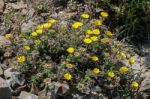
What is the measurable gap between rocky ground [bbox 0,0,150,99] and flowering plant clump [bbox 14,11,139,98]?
10 centimetres

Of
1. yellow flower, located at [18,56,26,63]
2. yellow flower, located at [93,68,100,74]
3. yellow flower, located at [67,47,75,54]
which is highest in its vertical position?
yellow flower, located at [67,47,75,54]

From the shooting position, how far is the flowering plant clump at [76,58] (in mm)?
4570

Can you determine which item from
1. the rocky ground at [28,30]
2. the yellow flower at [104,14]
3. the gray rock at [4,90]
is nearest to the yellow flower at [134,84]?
the rocky ground at [28,30]

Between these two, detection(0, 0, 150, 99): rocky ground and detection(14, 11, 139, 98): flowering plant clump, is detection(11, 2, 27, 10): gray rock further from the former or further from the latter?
detection(14, 11, 139, 98): flowering plant clump

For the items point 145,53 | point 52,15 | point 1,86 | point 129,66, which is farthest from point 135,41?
point 1,86

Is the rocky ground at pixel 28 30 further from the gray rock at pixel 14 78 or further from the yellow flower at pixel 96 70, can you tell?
the yellow flower at pixel 96 70

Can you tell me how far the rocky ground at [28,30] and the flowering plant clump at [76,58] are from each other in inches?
4.0

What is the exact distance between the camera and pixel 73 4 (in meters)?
5.42

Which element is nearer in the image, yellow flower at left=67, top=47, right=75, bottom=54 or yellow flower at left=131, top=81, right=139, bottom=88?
yellow flower at left=67, top=47, right=75, bottom=54

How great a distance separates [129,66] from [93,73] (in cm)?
60

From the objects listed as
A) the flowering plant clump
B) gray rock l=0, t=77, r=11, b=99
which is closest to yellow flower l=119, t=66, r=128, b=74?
the flowering plant clump

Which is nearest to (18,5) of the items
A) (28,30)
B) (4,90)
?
(28,30)

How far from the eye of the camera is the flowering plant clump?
15.0 feet

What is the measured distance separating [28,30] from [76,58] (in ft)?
2.10
